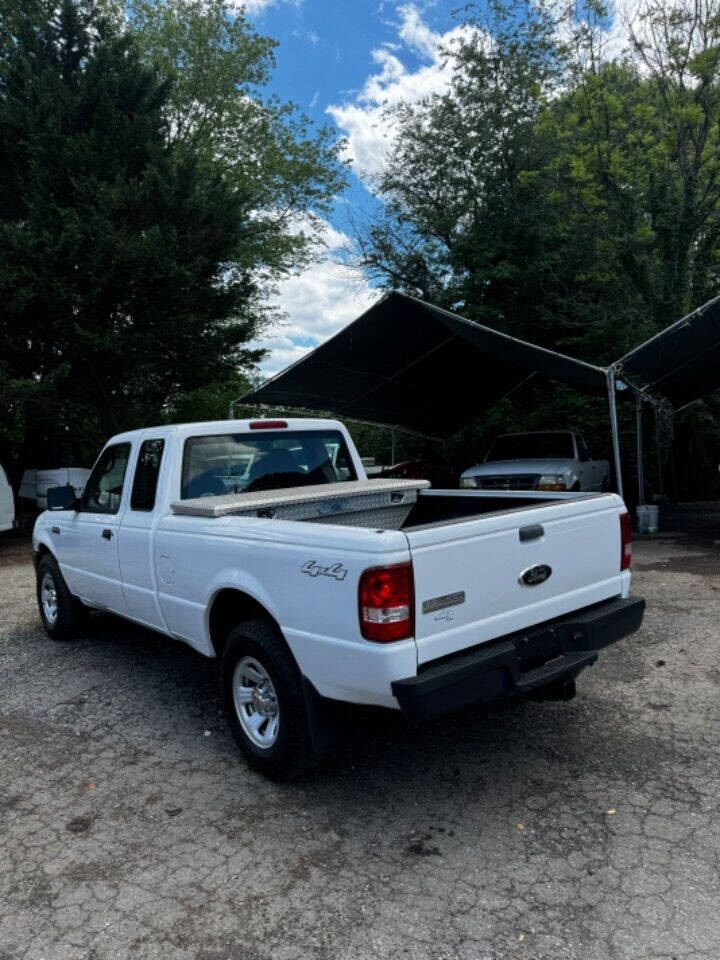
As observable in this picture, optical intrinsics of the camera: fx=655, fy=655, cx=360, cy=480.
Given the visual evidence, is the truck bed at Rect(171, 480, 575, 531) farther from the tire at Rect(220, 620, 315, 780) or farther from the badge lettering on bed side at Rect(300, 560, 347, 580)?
the badge lettering on bed side at Rect(300, 560, 347, 580)

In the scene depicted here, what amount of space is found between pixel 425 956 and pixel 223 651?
1.87 meters

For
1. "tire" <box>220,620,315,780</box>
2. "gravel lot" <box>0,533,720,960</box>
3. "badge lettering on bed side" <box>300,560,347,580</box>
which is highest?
"badge lettering on bed side" <box>300,560,347,580</box>

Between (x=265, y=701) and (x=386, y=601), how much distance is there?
1.19 meters

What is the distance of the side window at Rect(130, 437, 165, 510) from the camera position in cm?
445

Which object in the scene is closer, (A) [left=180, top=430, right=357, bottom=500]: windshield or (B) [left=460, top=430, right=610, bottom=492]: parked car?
(A) [left=180, top=430, right=357, bottom=500]: windshield

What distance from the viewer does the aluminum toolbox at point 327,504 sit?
12.7ft

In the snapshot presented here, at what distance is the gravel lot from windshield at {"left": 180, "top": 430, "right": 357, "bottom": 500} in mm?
1546

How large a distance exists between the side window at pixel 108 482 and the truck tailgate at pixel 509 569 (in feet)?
9.48

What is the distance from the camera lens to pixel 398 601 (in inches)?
107

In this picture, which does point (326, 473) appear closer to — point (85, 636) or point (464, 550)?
point (464, 550)

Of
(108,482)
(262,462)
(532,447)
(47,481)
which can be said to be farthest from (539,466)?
(47,481)

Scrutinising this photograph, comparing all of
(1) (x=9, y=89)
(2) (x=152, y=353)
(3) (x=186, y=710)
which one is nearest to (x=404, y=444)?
(2) (x=152, y=353)

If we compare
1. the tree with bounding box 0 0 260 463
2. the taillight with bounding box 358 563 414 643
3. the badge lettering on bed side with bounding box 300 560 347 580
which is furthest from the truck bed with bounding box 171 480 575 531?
the tree with bounding box 0 0 260 463

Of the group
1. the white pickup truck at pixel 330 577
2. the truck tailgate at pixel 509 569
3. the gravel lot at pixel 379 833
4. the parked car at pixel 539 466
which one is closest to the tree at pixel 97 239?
the parked car at pixel 539 466
